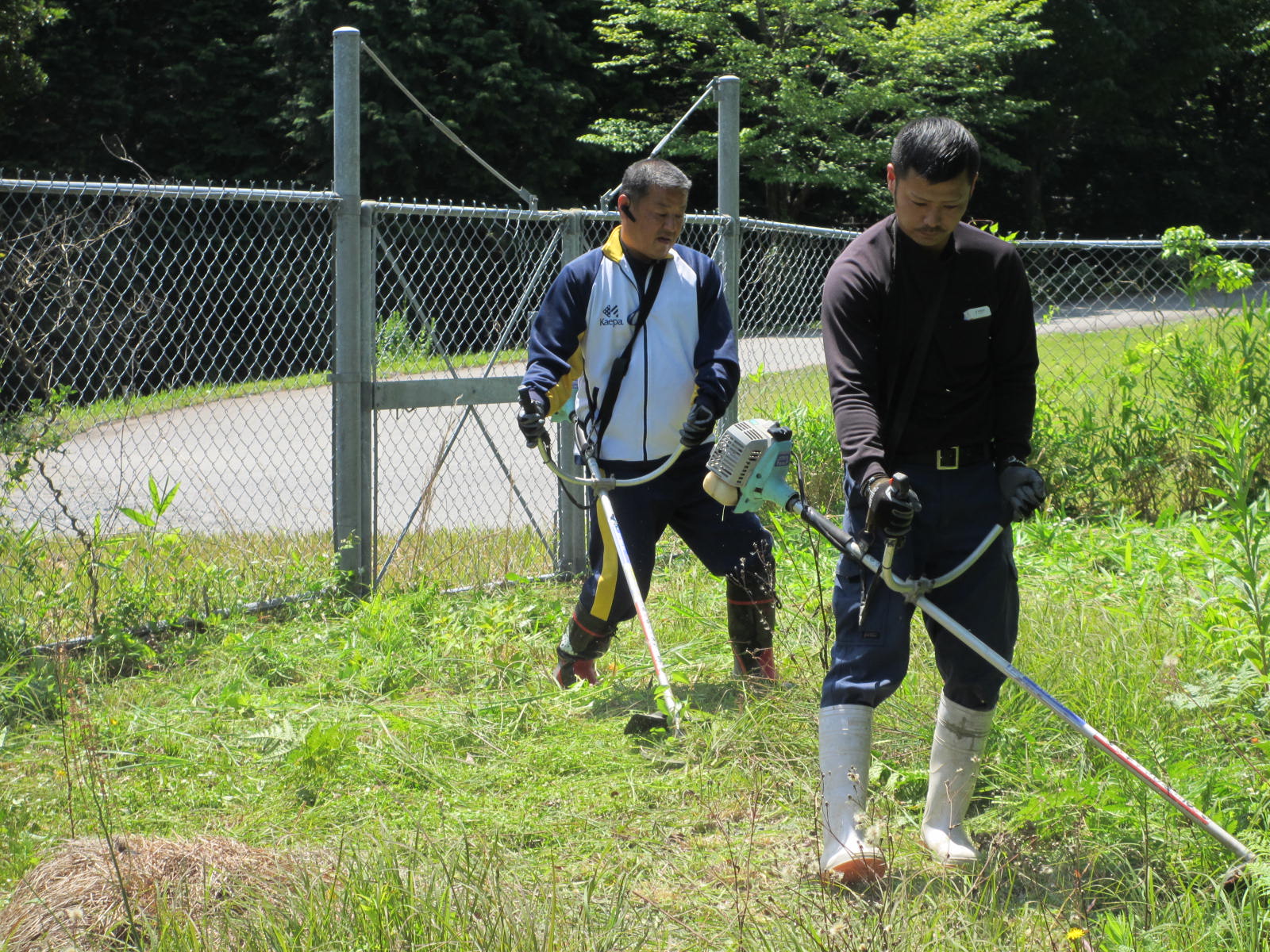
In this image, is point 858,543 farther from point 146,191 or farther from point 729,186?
point 729,186

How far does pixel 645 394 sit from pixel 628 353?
156 mm

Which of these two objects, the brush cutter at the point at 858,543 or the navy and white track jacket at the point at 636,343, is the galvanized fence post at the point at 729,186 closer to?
the navy and white track jacket at the point at 636,343

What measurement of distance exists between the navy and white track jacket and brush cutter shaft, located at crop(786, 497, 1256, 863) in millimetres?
1320

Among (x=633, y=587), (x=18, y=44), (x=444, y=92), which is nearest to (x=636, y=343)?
(x=633, y=587)

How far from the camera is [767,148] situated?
21.2 metres

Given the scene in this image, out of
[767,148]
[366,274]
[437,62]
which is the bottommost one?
[366,274]

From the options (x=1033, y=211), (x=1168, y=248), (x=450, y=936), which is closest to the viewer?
(x=450, y=936)

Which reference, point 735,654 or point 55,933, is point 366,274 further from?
point 55,933

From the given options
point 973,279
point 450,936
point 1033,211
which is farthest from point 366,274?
point 1033,211

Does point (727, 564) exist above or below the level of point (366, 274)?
below

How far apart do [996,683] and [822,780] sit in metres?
0.50

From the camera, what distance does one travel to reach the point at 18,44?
16.5 metres

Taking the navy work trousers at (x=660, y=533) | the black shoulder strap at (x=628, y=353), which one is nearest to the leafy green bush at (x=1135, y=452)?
the navy work trousers at (x=660, y=533)

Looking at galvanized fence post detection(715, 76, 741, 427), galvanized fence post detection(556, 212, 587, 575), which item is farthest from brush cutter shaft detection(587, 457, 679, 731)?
galvanized fence post detection(715, 76, 741, 427)
